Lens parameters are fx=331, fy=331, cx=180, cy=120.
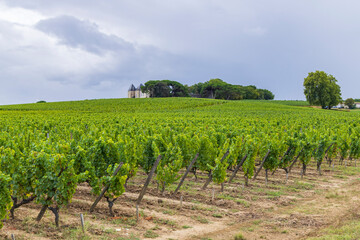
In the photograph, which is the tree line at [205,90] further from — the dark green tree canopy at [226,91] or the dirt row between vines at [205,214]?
the dirt row between vines at [205,214]

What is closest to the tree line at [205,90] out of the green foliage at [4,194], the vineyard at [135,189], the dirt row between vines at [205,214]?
the vineyard at [135,189]

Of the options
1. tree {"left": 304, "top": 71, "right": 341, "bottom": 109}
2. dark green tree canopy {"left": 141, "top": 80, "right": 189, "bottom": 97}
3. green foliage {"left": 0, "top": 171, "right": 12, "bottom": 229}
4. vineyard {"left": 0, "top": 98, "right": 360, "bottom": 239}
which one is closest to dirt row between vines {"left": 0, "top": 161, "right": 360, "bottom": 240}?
vineyard {"left": 0, "top": 98, "right": 360, "bottom": 239}

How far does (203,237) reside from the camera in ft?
26.9

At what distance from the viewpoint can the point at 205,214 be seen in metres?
9.80

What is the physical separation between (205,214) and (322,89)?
92350mm

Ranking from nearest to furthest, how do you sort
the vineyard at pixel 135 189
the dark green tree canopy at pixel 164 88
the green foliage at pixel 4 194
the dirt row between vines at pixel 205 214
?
the green foliage at pixel 4 194, the dirt row between vines at pixel 205 214, the vineyard at pixel 135 189, the dark green tree canopy at pixel 164 88

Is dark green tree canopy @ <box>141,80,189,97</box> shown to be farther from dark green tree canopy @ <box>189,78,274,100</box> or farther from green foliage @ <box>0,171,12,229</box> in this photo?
green foliage @ <box>0,171,12,229</box>

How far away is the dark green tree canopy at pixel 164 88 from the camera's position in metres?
119

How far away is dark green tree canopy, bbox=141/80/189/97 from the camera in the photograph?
119m

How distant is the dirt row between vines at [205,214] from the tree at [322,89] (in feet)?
281

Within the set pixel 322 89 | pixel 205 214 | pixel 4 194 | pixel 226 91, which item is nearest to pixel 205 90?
pixel 226 91

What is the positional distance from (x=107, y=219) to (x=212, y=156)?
562 cm

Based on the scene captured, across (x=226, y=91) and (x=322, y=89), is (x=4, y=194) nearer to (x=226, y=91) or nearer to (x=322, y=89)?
(x=322, y=89)

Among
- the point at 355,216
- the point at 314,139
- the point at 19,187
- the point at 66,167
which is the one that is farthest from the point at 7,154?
the point at 314,139
